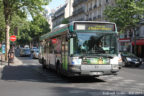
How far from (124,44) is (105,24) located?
3659cm

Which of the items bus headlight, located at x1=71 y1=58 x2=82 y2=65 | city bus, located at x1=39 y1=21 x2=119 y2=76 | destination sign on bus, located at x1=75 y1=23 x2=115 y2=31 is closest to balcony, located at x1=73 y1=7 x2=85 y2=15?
destination sign on bus, located at x1=75 y1=23 x2=115 y2=31

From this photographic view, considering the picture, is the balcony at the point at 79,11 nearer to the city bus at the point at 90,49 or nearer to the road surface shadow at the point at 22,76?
the road surface shadow at the point at 22,76

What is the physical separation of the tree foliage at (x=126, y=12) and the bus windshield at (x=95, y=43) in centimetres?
2205

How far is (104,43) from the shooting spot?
1098cm

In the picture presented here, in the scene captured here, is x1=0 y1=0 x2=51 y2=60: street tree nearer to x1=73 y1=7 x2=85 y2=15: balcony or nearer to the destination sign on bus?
the destination sign on bus

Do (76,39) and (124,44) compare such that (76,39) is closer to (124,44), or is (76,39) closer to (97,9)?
(124,44)

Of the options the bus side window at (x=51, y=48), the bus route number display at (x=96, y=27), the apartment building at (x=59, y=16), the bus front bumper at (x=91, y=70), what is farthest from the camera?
the apartment building at (x=59, y=16)

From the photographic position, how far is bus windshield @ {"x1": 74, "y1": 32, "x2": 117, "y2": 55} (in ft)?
35.2

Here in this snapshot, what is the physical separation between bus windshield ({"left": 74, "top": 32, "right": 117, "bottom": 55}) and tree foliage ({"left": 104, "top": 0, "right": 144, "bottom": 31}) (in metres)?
22.1

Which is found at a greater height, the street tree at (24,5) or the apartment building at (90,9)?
the apartment building at (90,9)

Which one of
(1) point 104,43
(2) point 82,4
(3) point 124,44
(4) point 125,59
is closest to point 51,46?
(1) point 104,43

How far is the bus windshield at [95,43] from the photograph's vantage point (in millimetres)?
10719

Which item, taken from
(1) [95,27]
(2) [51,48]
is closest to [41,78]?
(2) [51,48]

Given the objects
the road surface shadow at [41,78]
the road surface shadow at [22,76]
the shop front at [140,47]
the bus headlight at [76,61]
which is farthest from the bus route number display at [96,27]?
the shop front at [140,47]
